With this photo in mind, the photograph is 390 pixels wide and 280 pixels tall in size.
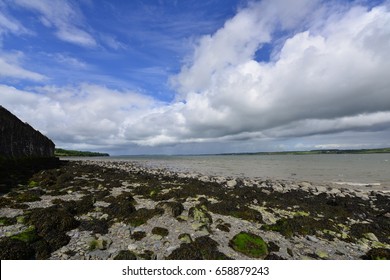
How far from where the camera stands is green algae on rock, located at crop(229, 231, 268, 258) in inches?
320

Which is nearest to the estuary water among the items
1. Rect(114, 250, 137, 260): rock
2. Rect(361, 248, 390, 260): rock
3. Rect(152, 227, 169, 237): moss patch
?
Rect(361, 248, 390, 260): rock

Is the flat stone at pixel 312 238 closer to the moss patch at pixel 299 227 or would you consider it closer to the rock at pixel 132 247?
the moss patch at pixel 299 227

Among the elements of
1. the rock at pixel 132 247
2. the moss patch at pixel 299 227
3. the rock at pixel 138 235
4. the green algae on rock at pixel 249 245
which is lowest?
the moss patch at pixel 299 227

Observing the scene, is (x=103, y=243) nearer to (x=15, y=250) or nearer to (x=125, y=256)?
(x=125, y=256)

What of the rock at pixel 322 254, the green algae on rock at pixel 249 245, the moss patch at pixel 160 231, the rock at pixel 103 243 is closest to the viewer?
the rock at pixel 103 243

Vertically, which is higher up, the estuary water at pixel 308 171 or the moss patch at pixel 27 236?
the moss patch at pixel 27 236

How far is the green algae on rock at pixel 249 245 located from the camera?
320 inches

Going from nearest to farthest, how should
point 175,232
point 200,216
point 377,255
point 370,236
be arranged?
1. point 377,255
2. point 175,232
3. point 370,236
4. point 200,216

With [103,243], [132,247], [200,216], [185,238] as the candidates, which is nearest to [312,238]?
[200,216]

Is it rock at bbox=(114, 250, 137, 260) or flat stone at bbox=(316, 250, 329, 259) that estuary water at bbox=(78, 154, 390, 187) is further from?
rock at bbox=(114, 250, 137, 260)

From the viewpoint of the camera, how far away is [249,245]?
28.0ft

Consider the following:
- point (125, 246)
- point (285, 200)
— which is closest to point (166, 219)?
point (125, 246)

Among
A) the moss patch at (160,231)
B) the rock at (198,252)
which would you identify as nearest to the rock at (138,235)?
the moss patch at (160,231)
